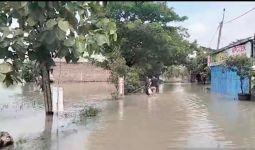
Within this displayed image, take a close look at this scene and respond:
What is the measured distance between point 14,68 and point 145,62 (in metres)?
23.7

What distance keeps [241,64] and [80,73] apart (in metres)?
31.3

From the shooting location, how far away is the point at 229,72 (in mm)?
27469

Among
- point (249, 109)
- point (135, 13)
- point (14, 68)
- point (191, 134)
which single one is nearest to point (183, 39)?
point (135, 13)

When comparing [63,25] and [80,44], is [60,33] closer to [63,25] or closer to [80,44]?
[63,25]

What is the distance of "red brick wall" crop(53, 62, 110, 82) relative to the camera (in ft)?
164

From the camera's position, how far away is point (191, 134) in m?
11.8

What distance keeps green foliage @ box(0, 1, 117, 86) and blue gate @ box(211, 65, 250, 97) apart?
15.9 metres

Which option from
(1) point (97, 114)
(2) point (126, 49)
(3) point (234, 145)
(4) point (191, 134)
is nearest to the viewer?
(3) point (234, 145)

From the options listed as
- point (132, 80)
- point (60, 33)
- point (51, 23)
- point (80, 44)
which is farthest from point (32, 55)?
point (132, 80)

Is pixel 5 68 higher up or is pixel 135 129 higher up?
pixel 5 68

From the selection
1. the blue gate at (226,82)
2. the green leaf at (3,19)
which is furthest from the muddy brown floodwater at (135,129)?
the blue gate at (226,82)

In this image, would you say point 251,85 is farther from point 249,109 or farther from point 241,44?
point 249,109

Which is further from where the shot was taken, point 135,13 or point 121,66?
point 135,13

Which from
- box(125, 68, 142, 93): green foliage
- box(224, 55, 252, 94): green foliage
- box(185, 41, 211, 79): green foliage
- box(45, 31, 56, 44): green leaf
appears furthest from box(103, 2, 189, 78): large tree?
box(45, 31, 56, 44): green leaf
